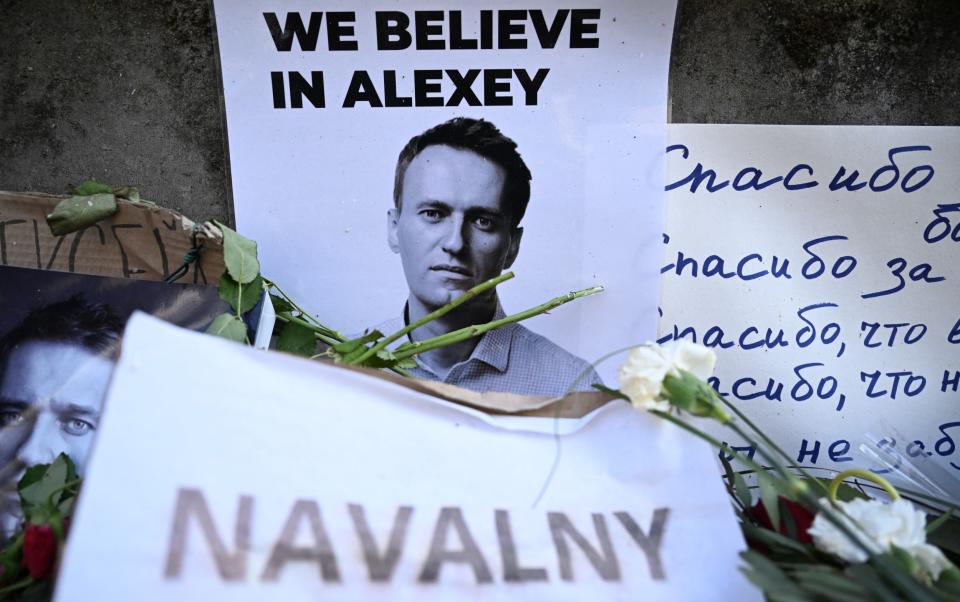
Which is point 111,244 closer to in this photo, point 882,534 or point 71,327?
point 71,327

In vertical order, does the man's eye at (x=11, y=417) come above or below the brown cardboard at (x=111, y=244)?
below

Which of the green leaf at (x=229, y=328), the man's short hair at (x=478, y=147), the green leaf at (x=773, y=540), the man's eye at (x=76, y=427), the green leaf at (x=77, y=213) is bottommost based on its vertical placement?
the green leaf at (x=773, y=540)

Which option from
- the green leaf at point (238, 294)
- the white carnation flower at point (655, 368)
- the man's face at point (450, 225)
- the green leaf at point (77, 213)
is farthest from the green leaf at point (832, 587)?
the green leaf at point (77, 213)

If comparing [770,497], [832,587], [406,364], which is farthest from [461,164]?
[832,587]

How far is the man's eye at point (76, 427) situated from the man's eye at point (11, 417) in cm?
6

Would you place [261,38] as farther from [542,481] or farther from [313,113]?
[542,481]

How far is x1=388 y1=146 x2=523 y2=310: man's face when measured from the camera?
110 cm

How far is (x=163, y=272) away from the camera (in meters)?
1.02

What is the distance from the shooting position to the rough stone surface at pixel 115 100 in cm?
107

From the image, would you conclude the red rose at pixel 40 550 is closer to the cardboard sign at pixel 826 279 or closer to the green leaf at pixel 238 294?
the green leaf at pixel 238 294

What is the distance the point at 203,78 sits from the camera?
3.54 feet

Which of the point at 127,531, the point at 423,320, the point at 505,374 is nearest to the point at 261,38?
the point at 423,320

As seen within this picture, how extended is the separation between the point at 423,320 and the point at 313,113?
13.9 inches

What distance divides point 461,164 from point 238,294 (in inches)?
14.8
